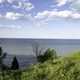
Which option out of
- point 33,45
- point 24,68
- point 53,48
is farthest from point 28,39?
point 24,68

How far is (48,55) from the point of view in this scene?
6.71 m

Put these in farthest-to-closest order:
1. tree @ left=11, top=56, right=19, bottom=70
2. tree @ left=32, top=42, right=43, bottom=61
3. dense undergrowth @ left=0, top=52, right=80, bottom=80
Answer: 1. tree @ left=32, top=42, right=43, bottom=61
2. tree @ left=11, top=56, right=19, bottom=70
3. dense undergrowth @ left=0, top=52, right=80, bottom=80

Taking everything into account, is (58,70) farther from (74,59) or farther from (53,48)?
(53,48)

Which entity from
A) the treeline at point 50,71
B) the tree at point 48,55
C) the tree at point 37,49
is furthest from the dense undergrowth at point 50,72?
the tree at point 37,49

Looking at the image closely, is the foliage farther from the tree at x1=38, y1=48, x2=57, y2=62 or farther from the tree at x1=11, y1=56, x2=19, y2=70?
the tree at x1=11, y1=56, x2=19, y2=70

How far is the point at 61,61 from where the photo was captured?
6188 millimetres

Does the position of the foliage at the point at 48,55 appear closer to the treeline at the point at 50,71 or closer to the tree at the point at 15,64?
the treeline at the point at 50,71

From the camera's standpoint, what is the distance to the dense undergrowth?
5.91 m

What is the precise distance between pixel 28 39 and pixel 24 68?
1.68 m

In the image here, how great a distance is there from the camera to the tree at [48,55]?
21.2 ft

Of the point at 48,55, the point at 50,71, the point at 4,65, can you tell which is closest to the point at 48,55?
the point at 48,55

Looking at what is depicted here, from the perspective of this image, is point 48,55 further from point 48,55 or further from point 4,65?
point 4,65

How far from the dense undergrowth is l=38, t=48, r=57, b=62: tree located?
225 millimetres

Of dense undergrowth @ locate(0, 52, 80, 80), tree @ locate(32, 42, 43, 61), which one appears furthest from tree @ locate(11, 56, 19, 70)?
tree @ locate(32, 42, 43, 61)
